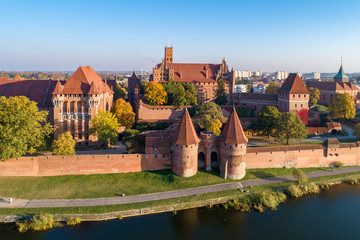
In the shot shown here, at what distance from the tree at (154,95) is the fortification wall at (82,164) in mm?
21003

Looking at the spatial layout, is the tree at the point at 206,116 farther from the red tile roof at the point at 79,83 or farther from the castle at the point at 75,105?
the red tile roof at the point at 79,83

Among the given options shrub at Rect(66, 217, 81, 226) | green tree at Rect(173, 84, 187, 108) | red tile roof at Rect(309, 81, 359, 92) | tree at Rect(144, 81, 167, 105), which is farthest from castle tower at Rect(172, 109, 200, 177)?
red tile roof at Rect(309, 81, 359, 92)

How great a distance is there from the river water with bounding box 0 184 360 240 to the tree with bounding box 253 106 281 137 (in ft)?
51.5

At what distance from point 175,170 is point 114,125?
483 inches

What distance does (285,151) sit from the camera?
3494 centimetres

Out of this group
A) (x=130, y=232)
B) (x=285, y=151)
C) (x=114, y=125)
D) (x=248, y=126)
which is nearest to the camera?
(x=130, y=232)

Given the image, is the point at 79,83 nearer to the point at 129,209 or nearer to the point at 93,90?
the point at 93,90

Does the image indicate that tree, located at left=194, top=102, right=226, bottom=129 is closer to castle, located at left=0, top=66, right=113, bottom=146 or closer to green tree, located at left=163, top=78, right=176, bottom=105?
green tree, located at left=163, top=78, right=176, bottom=105

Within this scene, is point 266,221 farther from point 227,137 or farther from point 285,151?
point 285,151

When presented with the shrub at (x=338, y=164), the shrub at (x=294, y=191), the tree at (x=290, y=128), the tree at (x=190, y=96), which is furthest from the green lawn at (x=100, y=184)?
the tree at (x=190, y=96)

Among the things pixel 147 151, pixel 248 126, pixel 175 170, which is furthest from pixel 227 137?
pixel 248 126

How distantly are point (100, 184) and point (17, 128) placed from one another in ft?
36.8

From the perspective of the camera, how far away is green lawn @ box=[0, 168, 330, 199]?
27969 mm

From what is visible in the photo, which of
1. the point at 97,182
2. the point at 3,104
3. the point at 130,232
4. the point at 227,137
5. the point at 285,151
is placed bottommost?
the point at 130,232
